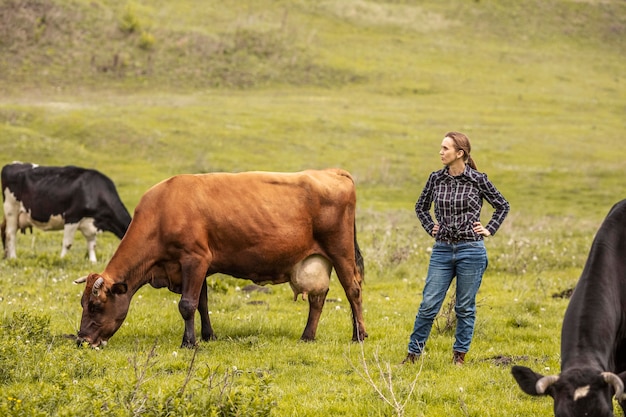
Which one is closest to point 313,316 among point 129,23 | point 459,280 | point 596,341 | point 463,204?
point 459,280

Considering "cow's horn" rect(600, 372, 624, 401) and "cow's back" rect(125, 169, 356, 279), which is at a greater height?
"cow's horn" rect(600, 372, 624, 401)

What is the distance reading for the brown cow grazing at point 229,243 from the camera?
1025cm

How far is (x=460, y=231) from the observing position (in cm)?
893

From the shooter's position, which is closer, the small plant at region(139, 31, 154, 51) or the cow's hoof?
the cow's hoof

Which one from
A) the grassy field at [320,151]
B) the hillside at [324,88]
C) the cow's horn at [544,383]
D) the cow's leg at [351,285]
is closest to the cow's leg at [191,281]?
the grassy field at [320,151]

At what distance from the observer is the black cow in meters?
5.83

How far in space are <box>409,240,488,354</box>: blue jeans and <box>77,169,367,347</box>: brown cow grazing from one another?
1.71 m

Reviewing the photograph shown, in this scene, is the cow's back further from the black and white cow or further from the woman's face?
the black and white cow

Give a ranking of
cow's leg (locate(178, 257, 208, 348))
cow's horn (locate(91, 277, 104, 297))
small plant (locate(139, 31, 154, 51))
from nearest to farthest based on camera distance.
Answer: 1. cow's horn (locate(91, 277, 104, 297))
2. cow's leg (locate(178, 257, 208, 348))
3. small plant (locate(139, 31, 154, 51))

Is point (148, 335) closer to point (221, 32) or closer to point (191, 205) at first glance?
point (191, 205)

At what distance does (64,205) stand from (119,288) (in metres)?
8.66

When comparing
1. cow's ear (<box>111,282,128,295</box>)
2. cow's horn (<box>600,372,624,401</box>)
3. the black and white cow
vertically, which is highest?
cow's horn (<box>600,372,624,401</box>)

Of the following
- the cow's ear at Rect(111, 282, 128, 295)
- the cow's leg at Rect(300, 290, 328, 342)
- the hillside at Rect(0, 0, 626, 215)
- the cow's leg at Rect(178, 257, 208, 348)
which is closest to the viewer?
the cow's ear at Rect(111, 282, 128, 295)

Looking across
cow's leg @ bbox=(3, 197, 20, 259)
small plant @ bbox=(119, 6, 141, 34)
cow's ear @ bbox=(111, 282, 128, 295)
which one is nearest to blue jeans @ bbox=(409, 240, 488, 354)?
cow's ear @ bbox=(111, 282, 128, 295)
